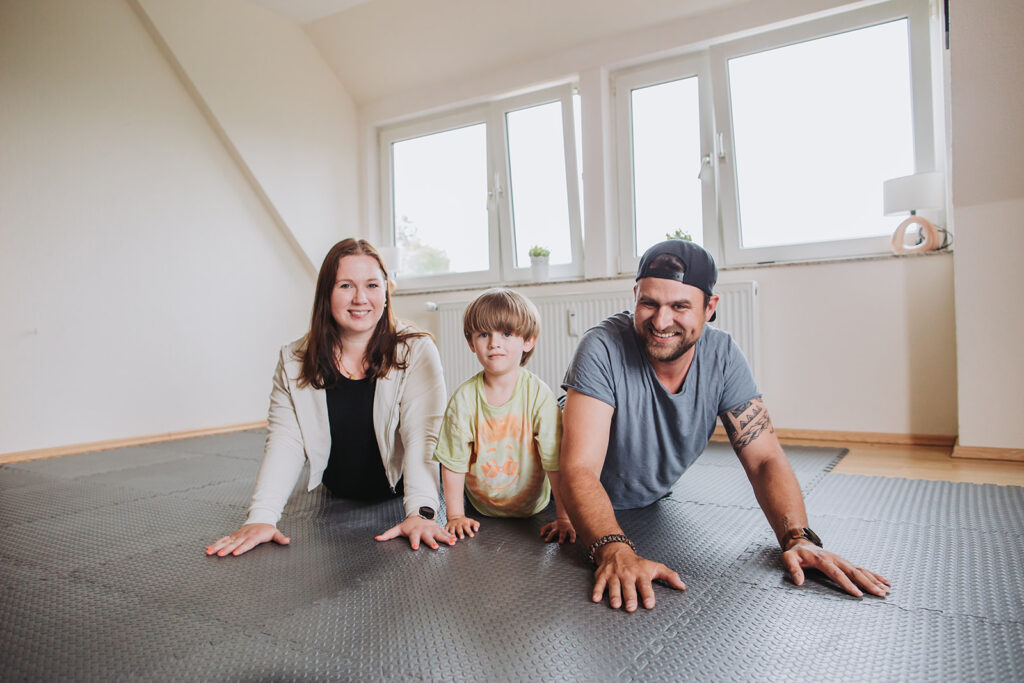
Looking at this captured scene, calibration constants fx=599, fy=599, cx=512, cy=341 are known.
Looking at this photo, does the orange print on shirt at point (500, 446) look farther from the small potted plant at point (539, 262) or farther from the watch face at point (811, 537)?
the small potted plant at point (539, 262)

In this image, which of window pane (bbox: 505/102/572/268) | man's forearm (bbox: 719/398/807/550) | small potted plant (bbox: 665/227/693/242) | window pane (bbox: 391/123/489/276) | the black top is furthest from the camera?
window pane (bbox: 391/123/489/276)

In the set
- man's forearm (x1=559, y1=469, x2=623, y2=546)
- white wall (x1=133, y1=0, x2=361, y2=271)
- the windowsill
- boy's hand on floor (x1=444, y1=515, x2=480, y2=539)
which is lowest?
boy's hand on floor (x1=444, y1=515, x2=480, y2=539)

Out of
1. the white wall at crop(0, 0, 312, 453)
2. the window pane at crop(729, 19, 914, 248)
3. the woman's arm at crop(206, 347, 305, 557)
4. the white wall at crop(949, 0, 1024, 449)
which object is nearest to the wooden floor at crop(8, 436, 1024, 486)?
the white wall at crop(949, 0, 1024, 449)

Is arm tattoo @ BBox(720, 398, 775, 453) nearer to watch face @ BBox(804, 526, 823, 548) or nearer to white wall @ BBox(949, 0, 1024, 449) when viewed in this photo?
watch face @ BBox(804, 526, 823, 548)

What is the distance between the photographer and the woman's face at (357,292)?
181 centimetres

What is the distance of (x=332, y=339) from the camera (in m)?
1.90

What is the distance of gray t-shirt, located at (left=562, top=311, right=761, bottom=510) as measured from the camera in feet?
5.10

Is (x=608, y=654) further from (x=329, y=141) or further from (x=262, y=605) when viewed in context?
(x=329, y=141)

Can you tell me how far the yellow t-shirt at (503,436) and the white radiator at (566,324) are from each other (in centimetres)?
140

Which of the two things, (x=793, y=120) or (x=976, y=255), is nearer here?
(x=976, y=255)

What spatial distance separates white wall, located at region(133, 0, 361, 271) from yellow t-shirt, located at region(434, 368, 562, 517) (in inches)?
129

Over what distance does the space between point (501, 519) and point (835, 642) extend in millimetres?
1011

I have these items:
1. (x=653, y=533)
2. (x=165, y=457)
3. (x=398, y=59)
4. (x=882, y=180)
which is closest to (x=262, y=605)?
(x=653, y=533)

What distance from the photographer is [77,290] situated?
3.33 m
